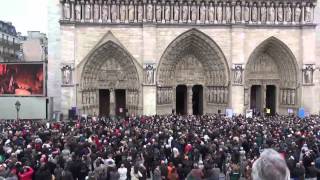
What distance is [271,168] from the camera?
9.80 ft

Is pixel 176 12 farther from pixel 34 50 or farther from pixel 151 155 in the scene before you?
pixel 34 50

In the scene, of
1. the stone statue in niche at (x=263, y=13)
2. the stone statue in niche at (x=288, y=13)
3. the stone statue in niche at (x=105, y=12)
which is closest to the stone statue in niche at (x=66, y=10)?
the stone statue in niche at (x=105, y=12)

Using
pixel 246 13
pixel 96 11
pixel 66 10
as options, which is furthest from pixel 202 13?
pixel 66 10

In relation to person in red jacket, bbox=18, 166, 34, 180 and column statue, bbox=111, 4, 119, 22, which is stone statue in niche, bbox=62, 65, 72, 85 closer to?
column statue, bbox=111, 4, 119, 22

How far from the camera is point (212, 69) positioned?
39719 mm

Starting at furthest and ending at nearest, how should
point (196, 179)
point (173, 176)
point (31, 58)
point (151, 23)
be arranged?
point (31, 58), point (151, 23), point (173, 176), point (196, 179)

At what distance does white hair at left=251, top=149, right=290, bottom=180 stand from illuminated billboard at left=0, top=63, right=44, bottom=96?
3414cm

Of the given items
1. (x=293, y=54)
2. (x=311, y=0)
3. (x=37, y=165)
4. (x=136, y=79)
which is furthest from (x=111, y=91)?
(x=37, y=165)

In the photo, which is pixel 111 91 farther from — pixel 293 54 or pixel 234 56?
pixel 293 54

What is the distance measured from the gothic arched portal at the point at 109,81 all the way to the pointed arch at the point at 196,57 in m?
2.31

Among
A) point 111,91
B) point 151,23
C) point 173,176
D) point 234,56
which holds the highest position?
point 151,23

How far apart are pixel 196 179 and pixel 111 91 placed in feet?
90.9

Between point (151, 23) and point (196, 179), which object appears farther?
point (151, 23)

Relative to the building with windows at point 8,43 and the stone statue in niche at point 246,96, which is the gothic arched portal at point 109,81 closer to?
the stone statue in niche at point 246,96
